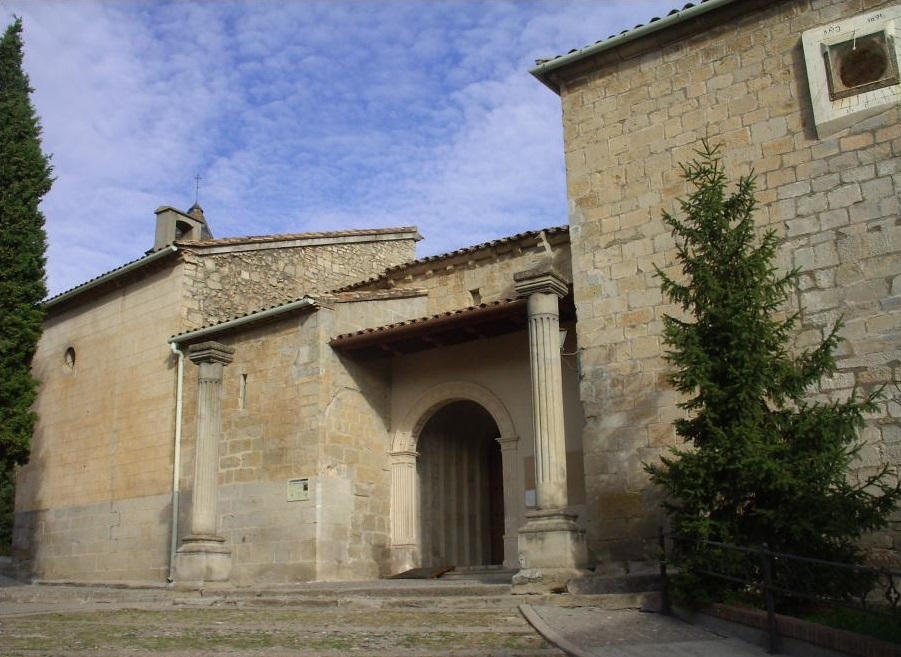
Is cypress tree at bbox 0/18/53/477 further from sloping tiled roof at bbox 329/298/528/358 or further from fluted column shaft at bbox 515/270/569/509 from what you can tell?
fluted column shaft at bbox 515/270/569/509

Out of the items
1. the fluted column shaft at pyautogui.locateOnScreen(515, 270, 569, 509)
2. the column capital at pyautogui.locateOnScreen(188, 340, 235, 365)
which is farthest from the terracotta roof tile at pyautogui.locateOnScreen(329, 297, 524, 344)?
the column capital at pyautogui.locateOnScreen(188, 340, 235, 365)

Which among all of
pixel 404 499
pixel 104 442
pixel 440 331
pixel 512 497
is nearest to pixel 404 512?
pixel 404 499

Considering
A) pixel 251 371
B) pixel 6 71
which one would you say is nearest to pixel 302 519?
pixel 251 371

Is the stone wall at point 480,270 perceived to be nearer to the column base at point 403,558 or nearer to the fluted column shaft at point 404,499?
the fluted column shaft at point 404,499

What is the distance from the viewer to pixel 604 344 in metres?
11.2

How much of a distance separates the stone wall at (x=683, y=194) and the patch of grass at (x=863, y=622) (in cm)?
241

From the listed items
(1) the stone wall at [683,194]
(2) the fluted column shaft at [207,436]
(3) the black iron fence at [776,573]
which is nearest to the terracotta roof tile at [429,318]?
(1) the stone wall at [683,194]

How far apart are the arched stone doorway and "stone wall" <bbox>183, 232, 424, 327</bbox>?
3851 mm

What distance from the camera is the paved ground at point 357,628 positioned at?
6789mm

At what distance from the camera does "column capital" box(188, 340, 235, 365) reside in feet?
46.0

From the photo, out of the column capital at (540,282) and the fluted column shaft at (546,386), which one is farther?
the column capital at (540,282)

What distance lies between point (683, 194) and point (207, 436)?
7.76 m

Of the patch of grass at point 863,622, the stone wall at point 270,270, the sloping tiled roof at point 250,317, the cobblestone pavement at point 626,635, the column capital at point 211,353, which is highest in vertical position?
the stone wall at point 270,270

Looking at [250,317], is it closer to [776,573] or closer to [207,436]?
[207,436]
